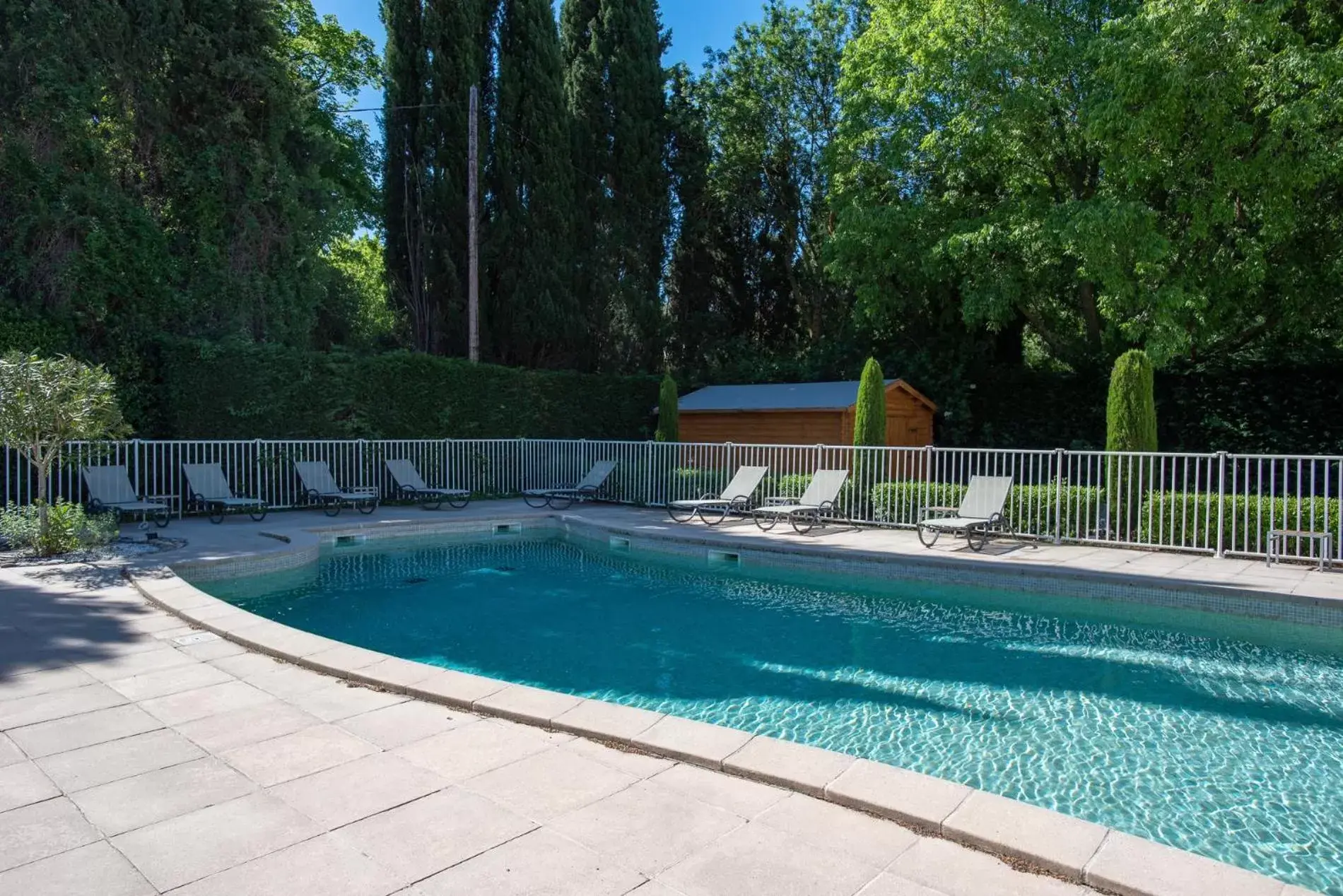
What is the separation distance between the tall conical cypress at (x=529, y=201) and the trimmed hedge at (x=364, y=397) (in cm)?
292

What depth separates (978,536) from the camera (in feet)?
33.0

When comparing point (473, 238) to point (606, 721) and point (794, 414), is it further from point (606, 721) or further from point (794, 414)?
point (606, 721)

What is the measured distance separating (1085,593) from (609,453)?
376 inches

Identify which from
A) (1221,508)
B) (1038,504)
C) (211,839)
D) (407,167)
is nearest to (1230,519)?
(1221,508)

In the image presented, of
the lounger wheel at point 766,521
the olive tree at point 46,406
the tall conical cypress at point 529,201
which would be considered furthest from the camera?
the tall conical cypress at point 529,201

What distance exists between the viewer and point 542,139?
20547 mm

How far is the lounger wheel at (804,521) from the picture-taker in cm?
1146

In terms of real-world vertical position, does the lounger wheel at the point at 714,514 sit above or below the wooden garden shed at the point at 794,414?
below

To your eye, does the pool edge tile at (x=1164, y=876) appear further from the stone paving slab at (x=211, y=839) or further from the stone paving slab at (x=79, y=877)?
the stone paving slab at (x=79, y=877)

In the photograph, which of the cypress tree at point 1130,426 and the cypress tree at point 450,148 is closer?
→ the cypress tree at point 1130,426

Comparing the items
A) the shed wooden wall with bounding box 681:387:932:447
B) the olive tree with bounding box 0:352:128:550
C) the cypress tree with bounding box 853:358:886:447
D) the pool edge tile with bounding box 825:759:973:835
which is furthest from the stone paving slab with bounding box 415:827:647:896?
the shed wooden wall with bounding box 681:387:932:447

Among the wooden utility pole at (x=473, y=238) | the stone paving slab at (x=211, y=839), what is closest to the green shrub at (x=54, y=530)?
the stone paving slab at (x=211, y=839)

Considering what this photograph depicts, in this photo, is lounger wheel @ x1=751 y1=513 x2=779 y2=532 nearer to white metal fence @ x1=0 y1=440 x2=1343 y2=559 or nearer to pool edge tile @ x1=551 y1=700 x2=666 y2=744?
white metal fence @ x1=0 y1=440 x2=1343 y2=559

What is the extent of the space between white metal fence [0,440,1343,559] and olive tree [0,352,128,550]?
7.84ft
